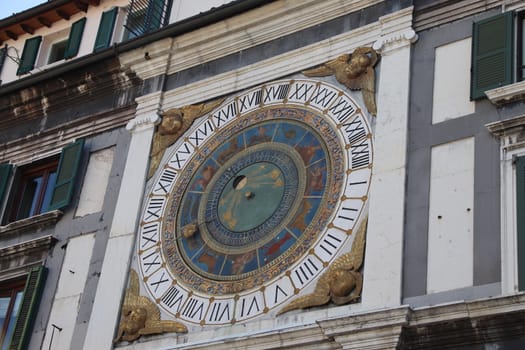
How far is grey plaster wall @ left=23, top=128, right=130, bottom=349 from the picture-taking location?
668 inches

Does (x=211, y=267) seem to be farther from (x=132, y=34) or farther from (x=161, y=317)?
(x=132, y=34)

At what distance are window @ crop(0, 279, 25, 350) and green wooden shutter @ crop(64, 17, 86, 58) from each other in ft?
15.7

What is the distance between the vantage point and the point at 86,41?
2120cm

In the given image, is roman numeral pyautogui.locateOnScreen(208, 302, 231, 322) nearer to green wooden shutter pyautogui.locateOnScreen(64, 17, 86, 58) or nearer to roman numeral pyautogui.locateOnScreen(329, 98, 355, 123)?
roman numeral pyautogui.locateOnScreen(329, 98, 355, 123)

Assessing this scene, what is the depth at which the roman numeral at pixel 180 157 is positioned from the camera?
57.3 feet

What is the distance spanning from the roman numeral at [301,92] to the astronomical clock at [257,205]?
0.01 meters

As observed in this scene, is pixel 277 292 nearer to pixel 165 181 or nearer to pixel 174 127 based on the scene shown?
pixel 165 181

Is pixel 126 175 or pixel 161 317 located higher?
pixel 126 175

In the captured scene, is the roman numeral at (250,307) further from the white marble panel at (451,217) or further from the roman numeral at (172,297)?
the white marble panel at (451,217)

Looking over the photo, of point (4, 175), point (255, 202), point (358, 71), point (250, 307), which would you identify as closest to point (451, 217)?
point (250, 307)

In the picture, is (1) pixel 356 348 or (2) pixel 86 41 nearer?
(1) pixel 356 348

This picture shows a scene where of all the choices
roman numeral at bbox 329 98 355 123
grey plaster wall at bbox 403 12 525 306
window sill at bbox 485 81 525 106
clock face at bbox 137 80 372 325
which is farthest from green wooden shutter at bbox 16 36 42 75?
window sill at bbox 485 81 525 106

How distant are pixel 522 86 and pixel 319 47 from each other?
3.59 meters

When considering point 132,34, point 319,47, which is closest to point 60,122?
point 132,34
